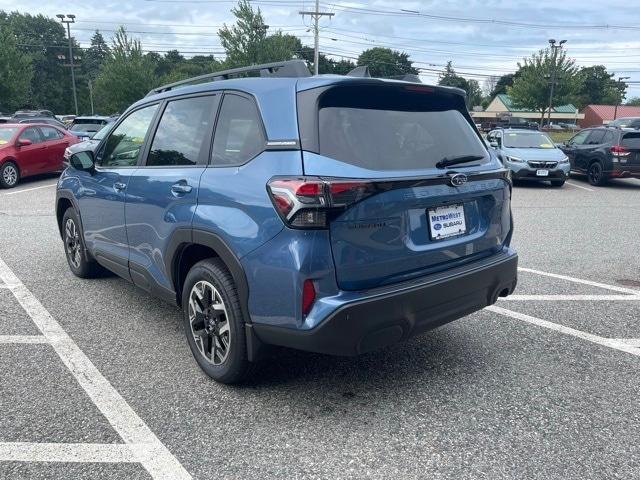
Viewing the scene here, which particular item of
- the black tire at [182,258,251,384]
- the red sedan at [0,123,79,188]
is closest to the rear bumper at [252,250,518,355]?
the black tire at [182,258,251,384]

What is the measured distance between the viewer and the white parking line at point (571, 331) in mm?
3922

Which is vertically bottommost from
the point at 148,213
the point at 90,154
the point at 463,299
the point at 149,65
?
the point at 463,299

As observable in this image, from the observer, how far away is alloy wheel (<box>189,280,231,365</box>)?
320cm

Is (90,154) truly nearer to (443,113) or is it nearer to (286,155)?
(286,155)

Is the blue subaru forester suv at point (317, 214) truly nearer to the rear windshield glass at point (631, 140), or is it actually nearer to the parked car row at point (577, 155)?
the parked car row at point (577, 155)

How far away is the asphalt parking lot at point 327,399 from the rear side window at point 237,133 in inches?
54.2

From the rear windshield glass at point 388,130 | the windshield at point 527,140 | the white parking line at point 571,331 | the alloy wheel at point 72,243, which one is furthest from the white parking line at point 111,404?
the windshield at point 527,140

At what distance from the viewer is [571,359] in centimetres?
374

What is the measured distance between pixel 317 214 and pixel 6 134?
43.1 ft

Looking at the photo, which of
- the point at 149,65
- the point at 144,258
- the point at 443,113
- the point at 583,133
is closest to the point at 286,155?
the point at 443,113

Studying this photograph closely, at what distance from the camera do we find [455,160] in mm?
3250

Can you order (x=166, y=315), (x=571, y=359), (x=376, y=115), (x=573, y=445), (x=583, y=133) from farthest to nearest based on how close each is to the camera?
(x=583, y=133) < (x=166, y=315) < (x=571, y=359) < (x=376, y=115) < (x=573, y=445)

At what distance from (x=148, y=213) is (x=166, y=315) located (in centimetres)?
114

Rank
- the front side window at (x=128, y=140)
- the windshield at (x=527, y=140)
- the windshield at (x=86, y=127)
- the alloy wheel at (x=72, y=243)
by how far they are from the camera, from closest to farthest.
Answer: the front side window at (x=128, y=140), the alloy wheel at (x=72, y=243), the windshield at (x=527, y=140), the windshield at (x=86, y=127)
